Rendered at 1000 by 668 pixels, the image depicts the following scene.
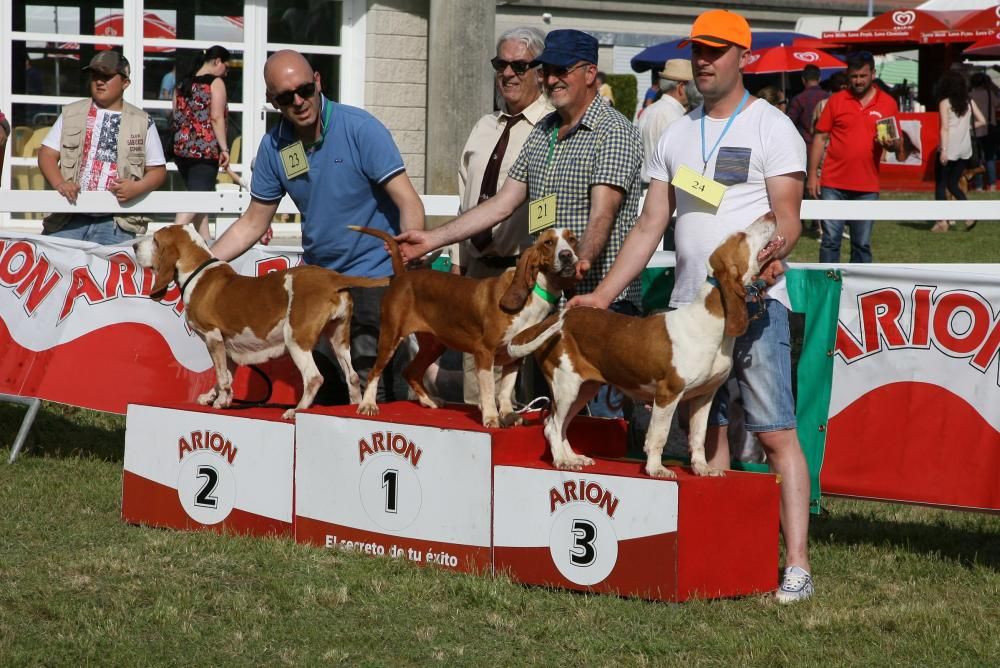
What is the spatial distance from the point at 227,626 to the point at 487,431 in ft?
3.90

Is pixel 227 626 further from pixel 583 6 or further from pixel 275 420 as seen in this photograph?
pixel 583 6

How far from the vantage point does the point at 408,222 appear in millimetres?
5875

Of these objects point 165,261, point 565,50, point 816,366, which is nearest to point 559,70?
point 565,50

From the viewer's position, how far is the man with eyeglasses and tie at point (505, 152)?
611 cm

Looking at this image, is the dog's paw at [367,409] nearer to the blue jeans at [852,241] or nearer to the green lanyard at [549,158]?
the green lanyard at [549,158]

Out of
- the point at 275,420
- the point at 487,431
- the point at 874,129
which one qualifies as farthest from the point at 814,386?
the point at 874,129

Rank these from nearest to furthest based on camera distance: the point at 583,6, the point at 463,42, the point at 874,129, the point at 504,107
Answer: the point at 504,107, the point at 874,129, the point at 463,42, the point at 583,6

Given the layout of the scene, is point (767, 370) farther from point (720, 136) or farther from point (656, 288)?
point (656, 288)

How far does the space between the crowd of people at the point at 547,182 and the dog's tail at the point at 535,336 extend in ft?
0.49

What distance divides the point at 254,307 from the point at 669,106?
5.68 m

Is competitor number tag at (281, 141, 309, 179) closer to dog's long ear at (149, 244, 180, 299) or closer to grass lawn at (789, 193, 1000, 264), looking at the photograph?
dog's long ear at (149, 244, 180, 299)

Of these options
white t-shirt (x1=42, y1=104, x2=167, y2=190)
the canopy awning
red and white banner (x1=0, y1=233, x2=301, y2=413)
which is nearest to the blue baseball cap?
red and white banner (x1=0, y1=233, x2=301, y2=413)

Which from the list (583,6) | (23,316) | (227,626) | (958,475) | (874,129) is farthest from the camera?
(583,6)

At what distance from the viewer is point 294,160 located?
5984mm
